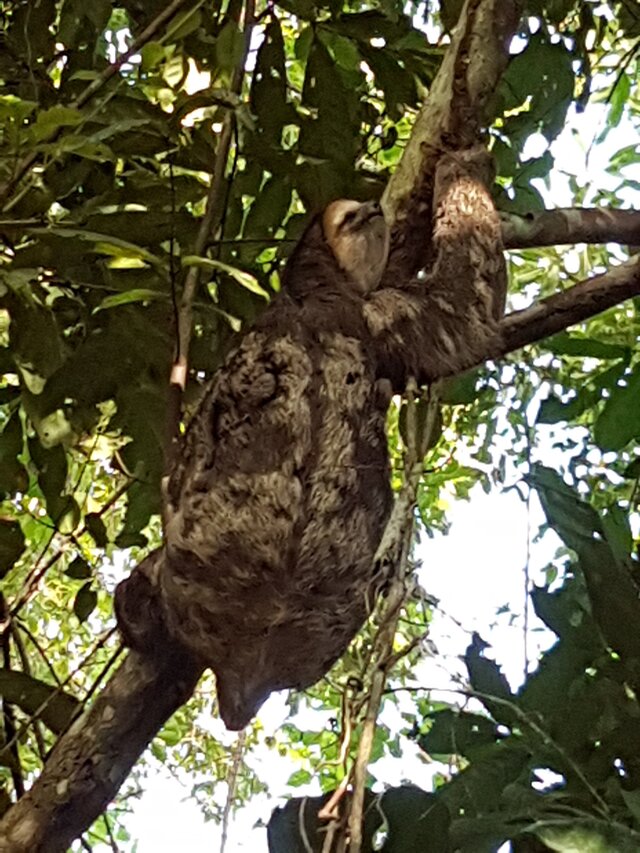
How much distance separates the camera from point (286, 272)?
3.44 ft

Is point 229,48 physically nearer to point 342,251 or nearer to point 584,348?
point 342,251

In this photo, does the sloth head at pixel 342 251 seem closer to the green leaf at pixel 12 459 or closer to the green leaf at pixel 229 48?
the green leaf at pixel 229 48

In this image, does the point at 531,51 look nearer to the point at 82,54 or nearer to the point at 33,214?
the point at 82,54

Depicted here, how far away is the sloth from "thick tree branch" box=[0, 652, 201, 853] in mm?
41

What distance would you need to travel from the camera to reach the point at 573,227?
1.07m

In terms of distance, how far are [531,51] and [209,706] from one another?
1.11 metres

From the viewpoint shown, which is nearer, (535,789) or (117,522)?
(535,789)

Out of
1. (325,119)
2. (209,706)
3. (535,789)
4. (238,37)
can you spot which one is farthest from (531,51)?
(209,706)

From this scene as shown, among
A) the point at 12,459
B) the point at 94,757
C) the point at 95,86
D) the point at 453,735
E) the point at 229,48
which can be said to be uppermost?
the point at 229,48

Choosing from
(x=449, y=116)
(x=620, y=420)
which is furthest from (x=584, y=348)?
(x=449, y=116)

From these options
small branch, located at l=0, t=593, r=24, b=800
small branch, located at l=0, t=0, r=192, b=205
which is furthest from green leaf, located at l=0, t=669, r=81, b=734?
small branch, located at l=0, t=0, r=192, b=205

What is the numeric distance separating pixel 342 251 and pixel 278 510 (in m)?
0.27

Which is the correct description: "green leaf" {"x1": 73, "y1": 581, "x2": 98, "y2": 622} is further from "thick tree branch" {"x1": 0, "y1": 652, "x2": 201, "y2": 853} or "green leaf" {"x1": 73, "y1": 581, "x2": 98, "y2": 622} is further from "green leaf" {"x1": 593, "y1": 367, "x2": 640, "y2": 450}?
"green leaf" {"x1": 593, "y1": 367, "x2": 640, "y2": 450}

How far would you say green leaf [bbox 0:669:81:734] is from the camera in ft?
3.57
